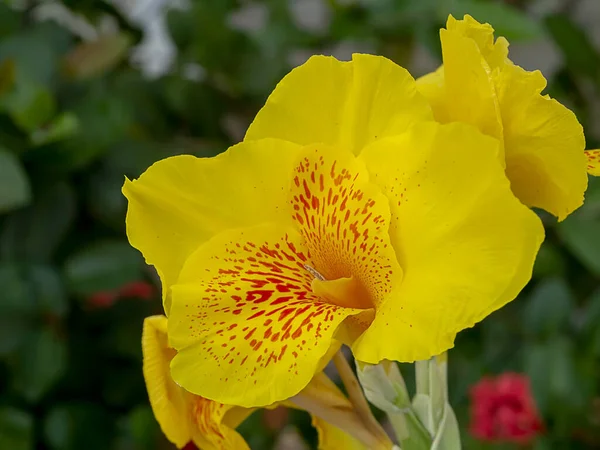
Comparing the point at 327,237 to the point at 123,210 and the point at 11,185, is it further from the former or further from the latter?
the point at 123,210

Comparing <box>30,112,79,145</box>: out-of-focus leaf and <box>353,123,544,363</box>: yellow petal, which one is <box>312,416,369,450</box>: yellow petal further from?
<box>30,112,79,145</box>: out-of-focus leaf

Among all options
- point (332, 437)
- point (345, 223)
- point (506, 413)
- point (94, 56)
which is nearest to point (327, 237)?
point (345, 223)

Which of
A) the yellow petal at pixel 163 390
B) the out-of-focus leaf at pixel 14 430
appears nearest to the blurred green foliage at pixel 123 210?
the out-of-focus leaf at pixel 14 430

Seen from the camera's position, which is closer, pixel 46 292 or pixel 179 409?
pixel 179 409

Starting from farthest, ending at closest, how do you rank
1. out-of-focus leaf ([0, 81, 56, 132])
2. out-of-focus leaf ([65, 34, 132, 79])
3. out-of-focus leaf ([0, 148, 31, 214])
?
out-of-focus leaf ([65, 34, 132, 79]) < out-of-focus leaf ([0, 81, 56, 132]) < out-of-focus leaf ([0, 148, 31, 214])

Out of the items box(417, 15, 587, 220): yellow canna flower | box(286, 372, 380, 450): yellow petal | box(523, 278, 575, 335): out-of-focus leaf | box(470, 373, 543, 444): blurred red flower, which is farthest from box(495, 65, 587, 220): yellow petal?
box(523, 278, 575, 335): out-of-focus leaf
